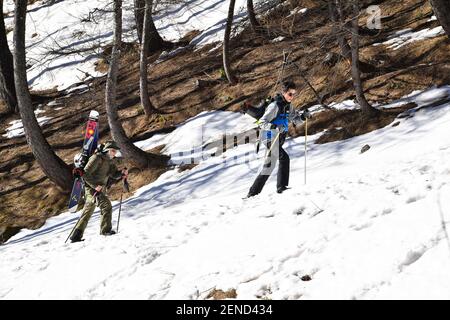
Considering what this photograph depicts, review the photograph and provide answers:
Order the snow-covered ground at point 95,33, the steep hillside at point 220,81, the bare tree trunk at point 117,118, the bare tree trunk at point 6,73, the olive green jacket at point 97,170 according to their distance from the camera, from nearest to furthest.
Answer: the olive green jacket at point 97,170
the bare tree trunk at point 117,118
the steep hillside at point 220,81
the bare tree trunk at point 6,73
the snow-covered ground at point 95,33

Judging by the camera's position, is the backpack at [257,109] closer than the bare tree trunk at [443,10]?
Yes

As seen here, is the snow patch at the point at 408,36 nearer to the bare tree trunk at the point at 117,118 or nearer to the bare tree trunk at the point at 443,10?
the bare tree trunk at the point at 443,10

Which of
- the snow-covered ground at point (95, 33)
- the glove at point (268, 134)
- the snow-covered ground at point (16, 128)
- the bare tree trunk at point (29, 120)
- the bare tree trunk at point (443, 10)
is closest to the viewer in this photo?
the bare tree trunk at point (443, 10)

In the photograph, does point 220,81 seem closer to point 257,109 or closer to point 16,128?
point 16,128

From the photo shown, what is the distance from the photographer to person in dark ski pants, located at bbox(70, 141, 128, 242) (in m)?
9.02

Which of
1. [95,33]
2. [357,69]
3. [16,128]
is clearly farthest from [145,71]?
[95,33]

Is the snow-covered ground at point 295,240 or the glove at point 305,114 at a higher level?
the glove at point 305,114

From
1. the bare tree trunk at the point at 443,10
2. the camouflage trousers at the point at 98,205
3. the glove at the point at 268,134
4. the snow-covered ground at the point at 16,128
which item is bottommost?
the camouflage trousers at the point at 98,205

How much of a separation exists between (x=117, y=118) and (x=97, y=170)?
4606 millimetres

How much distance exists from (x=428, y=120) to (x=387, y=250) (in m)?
6.78

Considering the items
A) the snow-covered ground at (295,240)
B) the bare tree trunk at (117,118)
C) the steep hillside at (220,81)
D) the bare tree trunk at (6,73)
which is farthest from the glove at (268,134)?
the bare tree trunk at (6,73)

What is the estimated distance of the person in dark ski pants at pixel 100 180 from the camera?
29.6ft

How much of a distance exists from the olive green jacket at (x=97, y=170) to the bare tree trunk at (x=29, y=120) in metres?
4.63
